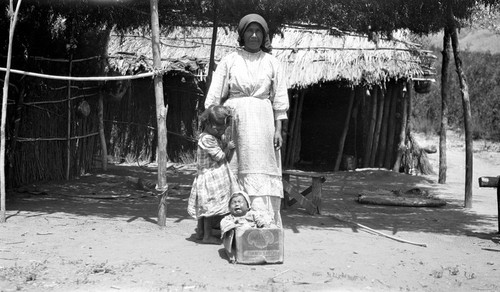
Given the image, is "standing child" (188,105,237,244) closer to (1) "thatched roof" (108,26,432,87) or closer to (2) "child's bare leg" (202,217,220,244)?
(2) "child's bare leg" (202,217,220,244)

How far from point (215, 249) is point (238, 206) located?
0.53 meters

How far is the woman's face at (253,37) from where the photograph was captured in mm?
5790

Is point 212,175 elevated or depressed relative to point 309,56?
depressed

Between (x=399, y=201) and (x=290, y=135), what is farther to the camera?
(x=290, y=135)

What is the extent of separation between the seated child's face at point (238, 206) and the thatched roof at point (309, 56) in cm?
763

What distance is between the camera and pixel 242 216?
5.31m

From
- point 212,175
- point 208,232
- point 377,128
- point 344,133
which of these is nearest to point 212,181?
point 212,175

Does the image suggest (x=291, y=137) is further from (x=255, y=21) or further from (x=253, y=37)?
(x=255, y=21)

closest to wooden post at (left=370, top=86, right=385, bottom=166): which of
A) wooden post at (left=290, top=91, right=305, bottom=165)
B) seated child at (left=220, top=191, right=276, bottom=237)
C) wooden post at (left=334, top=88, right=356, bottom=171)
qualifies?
wooden post at (left=334, top=88, right=356, bottom=171)

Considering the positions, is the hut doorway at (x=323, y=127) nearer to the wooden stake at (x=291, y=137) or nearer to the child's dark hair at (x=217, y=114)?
the wooden stake at (x=291, y=137)

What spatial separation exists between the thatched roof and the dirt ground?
3920 mm

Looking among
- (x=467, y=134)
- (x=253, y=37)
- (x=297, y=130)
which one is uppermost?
(x=253, y=37)

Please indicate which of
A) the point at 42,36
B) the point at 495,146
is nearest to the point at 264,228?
the point at 42,36

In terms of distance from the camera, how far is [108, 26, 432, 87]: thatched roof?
12.8 m
